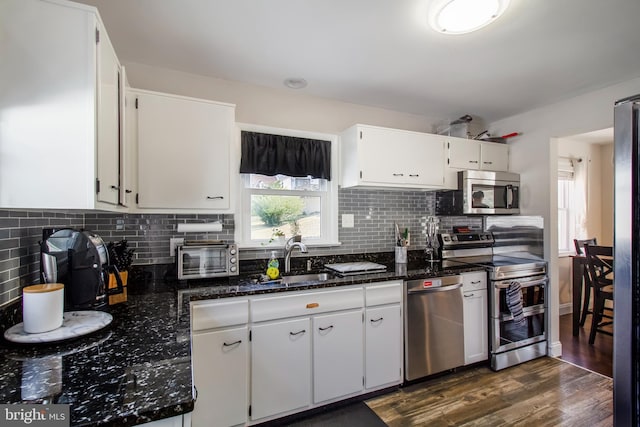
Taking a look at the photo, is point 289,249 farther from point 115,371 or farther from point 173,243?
point 115,371

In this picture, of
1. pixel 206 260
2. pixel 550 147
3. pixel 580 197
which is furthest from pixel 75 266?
pixel 580 197

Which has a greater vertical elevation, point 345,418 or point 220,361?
point 220,361

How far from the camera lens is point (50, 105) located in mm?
1078

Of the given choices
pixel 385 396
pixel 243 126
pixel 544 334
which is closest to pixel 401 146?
pixel 243 126

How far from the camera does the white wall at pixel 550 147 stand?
2.69 metres

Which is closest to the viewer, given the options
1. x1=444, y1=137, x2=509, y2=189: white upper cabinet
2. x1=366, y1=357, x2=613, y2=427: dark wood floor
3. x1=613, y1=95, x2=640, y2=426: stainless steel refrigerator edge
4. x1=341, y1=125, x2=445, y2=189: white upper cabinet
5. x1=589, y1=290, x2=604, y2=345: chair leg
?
x1=613, y1=95, x2=640, y2=426: stainless steel refrigerator edge

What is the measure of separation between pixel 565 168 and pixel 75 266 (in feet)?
17.8

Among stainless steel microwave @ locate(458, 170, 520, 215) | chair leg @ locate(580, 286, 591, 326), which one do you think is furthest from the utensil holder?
chair leg @ locate(580, 286, 591, 326)

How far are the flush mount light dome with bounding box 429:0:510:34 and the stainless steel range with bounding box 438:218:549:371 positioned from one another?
6.45ft

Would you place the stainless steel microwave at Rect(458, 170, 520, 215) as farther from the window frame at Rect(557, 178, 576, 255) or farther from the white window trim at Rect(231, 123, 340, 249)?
the window frame at Rect(557, 178, 576, 255)

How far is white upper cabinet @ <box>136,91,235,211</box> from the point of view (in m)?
1.98

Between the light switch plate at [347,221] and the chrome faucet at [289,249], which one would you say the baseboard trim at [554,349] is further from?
the chrome faucet at [289,249]

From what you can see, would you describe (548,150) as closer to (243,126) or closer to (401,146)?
(401,146)

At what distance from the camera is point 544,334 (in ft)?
9.84
